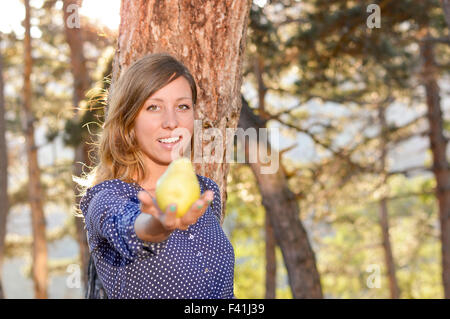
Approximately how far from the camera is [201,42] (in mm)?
2965

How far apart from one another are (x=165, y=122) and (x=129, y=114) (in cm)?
15

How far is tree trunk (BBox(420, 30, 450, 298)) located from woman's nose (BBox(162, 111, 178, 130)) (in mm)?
10788

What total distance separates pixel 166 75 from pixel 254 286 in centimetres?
2452

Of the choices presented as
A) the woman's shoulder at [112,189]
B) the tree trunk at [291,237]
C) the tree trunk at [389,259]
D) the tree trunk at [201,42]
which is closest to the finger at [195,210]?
the woman's shoulder at [112,189]

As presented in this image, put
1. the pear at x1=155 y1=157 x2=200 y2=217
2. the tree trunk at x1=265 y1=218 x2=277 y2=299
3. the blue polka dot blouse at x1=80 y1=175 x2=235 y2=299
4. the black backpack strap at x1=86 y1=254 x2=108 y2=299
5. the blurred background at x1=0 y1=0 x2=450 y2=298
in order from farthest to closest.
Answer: the tree trunk at x1=265 y1=218 x2=277 y2=299 < the blurred background at x1=0 y1=0 x2=450 y2=298 < the black backpack strap at x1=86 y1=254 x2=108 y2=299 < the blue polka dot blouse at x1=80 y1=175 x2=235 y2=299 < the pear at x1=155 y1=157 x2=200 y2=217

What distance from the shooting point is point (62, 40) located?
45.2 feet

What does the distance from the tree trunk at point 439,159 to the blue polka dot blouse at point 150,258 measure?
35.6 feet

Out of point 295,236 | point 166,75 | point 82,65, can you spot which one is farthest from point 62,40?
point 166,75

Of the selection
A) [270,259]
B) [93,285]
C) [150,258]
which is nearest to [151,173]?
[150,258]

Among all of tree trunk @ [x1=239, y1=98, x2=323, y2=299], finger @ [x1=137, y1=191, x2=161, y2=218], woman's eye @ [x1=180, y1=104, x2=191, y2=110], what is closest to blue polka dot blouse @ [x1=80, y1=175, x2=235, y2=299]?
finger @ [x1=137, y1=191, x2=161, y2=218]

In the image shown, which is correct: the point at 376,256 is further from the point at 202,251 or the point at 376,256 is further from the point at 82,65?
the point at 202,251

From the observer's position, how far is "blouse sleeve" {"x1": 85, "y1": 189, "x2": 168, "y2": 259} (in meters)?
1.69

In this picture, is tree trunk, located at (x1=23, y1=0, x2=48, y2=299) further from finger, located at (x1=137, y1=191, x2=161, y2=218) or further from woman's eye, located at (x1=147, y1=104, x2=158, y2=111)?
finger, located at (x1=137, y1=191, x2=161, y2=218)

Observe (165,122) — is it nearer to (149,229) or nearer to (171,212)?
(149,229)
